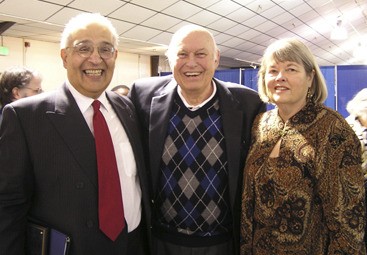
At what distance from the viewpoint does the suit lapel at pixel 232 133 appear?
1.96 m

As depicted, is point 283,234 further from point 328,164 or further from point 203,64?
point 203,64

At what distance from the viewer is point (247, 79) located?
25.4ft

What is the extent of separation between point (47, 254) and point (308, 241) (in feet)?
4.00

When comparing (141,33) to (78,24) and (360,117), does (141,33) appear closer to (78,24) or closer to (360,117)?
(360,117)

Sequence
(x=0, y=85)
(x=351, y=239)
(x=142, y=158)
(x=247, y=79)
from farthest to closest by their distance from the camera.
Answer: (x=247, y=79) < (x=0, y=85) < (x=142, y=158) < (x=351, y=239)

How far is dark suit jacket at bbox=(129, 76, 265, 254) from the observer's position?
1.98m

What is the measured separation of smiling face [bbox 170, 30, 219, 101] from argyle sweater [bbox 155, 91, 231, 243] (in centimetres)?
15

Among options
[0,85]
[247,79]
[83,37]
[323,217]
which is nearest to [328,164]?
[323,217]

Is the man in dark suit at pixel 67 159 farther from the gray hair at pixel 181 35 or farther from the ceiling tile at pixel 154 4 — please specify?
the ceiling tile at pixel 154 4

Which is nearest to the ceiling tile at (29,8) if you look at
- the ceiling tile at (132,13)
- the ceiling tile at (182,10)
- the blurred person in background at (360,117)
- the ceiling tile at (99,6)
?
the ceiling tile at (99,6)

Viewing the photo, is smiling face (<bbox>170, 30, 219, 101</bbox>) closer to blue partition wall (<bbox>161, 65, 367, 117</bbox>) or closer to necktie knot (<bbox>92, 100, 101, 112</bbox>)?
necktie knot (<bbox>92, 100, 101, 112</bbox>)

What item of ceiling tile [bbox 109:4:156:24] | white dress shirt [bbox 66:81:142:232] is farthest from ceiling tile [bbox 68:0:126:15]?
white dress shirt [bbox 66:81:142:232]

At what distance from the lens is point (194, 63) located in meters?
2.09

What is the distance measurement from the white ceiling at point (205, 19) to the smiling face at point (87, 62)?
3432 mm
